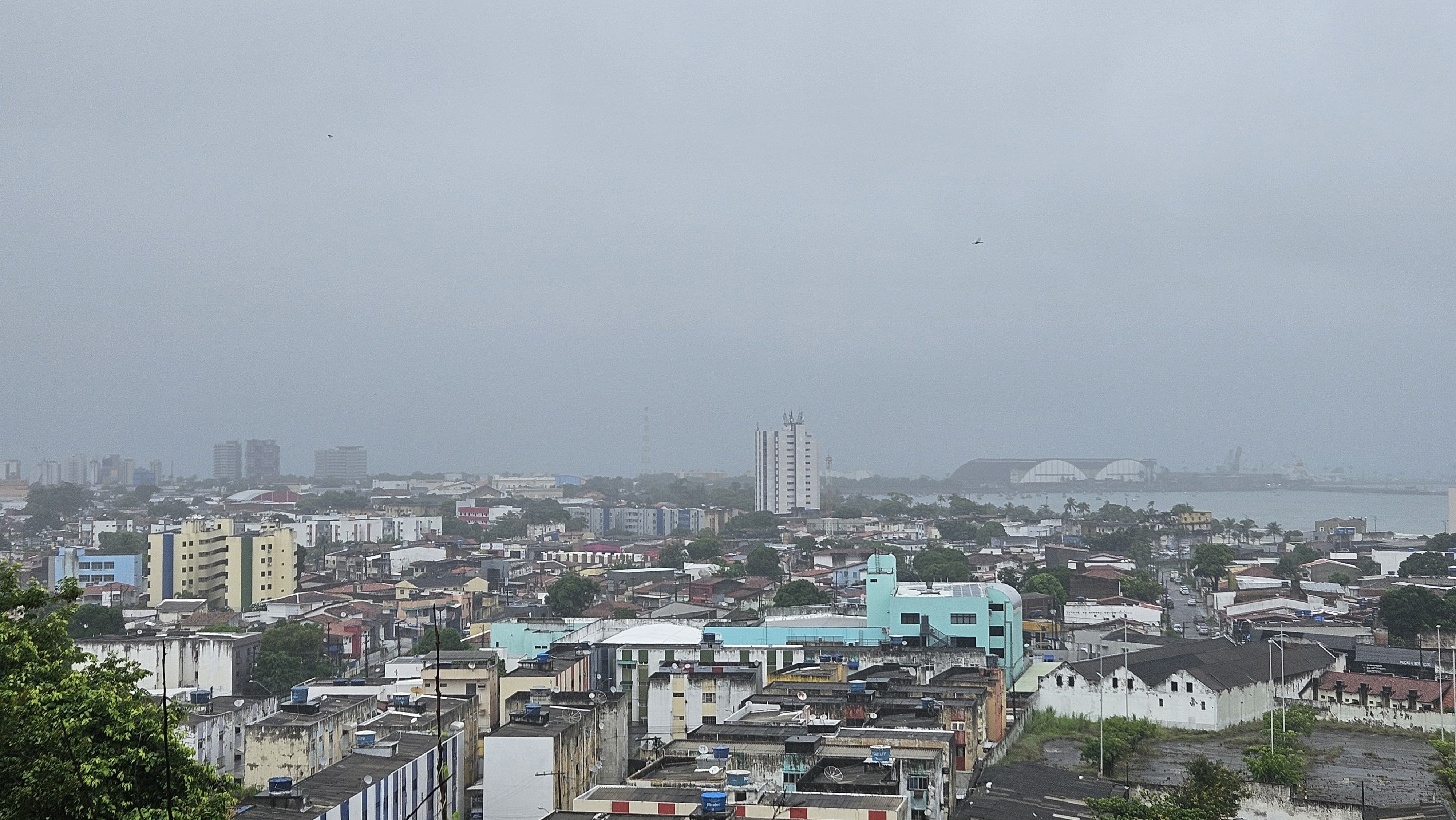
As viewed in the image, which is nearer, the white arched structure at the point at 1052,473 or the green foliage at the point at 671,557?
the green foliage at the point at 671,557

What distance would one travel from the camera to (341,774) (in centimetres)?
803

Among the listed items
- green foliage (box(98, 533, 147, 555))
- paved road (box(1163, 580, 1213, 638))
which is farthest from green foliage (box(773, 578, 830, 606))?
green foliage (box(98, 533, 147, 555))

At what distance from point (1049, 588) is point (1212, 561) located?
5566 millimetres

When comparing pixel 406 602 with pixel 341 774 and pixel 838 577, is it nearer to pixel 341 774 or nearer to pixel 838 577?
pixel 838 577

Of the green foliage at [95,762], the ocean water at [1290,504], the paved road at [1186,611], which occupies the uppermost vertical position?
the green foliage at [95,762]

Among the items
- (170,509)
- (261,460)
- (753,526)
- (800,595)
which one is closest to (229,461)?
(261,460)

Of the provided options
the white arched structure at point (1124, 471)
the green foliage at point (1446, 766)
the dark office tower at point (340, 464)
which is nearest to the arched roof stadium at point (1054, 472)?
the white arched structure at point (1124, 471)

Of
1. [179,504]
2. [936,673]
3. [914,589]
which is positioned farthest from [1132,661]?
[179,504]

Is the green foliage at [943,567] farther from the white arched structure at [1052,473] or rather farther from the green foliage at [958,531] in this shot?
the white arched structure at [1052,473]

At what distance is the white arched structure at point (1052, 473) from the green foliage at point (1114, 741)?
10493 cm

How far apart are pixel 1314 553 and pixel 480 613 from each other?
65.0ft

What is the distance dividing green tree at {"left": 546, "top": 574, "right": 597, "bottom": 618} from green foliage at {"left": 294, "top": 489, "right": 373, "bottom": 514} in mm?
31926

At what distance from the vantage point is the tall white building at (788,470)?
58.1 meters

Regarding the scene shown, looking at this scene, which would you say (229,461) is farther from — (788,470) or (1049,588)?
(1049,588)
